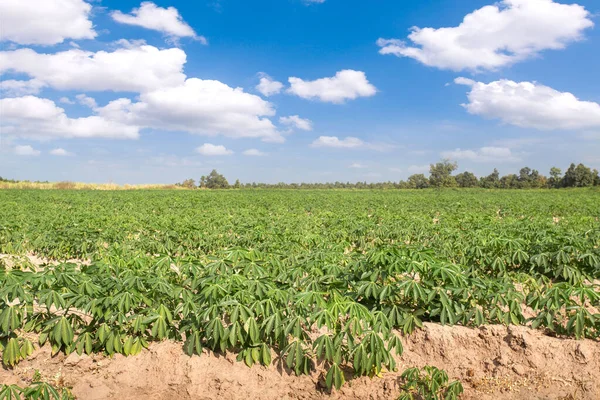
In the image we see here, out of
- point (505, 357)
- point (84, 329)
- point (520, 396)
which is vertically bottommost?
point (520, 396)

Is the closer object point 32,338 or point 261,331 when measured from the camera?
point 261,331

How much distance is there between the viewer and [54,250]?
8.19 meters

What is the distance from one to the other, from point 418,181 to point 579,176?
32995 millimetres

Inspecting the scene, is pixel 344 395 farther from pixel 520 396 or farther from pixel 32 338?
pixel 32 338

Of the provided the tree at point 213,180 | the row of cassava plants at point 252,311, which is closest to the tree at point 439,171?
the tree at point 213,180

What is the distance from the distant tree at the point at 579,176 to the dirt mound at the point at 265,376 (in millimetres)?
77077

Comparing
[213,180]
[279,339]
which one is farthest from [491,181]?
[279,339]

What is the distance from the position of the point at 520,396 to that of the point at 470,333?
612 mm

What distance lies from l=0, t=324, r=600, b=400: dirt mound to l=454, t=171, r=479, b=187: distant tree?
293 ft

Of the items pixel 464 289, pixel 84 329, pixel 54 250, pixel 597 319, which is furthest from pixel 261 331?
pixel 54 250

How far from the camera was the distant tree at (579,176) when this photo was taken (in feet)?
222

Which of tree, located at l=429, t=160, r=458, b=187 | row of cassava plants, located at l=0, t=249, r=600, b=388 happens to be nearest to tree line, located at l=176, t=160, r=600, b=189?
tree, located at l=429, t=160, r=458, b=187

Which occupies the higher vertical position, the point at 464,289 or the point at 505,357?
the point at 464,289

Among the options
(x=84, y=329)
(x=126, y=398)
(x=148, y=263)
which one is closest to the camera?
(x=126, y=398)
